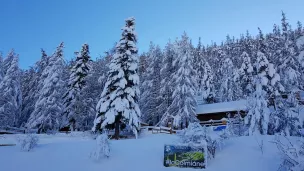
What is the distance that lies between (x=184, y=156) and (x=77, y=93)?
82.0 ft

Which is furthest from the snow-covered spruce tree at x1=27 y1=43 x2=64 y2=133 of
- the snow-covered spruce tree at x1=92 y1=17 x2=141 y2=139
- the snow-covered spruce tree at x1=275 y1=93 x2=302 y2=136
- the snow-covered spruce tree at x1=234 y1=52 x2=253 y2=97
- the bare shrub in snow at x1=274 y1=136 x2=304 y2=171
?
the snow-covered spruce tree at x1=234 y1=52 x2=253 y2=97

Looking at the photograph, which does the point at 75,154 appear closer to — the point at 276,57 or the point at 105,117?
the point at 105,117

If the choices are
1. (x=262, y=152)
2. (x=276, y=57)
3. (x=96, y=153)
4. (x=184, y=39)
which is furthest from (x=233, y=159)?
(x=276, y=57)

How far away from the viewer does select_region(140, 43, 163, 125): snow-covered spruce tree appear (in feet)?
127

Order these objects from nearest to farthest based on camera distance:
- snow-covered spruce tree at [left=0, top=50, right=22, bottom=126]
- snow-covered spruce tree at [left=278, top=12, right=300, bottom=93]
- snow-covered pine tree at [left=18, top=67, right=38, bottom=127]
A: snow-covered spruce tree at [left=0, top=50, right=22, bottom=126] → snow-covered spruce tree at [left=278, top=12, right=300, bottom=93] → snow-covered pine tree at [left=18, top=67, right=38, bottom=127]

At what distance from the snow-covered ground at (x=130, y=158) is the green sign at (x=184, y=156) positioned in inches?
18.6

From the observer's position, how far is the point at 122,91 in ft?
83.7

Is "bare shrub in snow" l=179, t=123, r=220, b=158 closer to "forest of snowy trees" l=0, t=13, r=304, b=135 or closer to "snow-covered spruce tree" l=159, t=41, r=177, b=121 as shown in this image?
"forest of snowy trees" l=0, t=13, r=304, b=135

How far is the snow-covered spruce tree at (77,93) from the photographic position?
113 feet

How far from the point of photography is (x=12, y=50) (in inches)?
1635

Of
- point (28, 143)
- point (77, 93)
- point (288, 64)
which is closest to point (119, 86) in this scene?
point (28, 143)

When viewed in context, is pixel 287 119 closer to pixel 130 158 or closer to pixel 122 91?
pixel 130 158

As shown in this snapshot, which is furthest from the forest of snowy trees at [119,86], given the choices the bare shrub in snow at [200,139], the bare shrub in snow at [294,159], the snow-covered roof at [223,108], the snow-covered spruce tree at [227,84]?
the bare shrub in snow at [294,159]

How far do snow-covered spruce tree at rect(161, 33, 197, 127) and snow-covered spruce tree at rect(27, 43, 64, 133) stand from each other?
13993 millimetres
